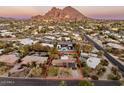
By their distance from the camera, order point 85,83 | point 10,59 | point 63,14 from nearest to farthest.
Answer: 1. point 85,83
2. point 10,59
3. point 63,14

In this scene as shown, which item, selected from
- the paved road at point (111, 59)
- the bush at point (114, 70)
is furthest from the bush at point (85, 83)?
the paved road at point (111, 59)

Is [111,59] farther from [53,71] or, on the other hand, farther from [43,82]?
[43,82]

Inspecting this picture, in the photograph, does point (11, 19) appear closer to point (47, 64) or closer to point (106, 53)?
point (47, 64)

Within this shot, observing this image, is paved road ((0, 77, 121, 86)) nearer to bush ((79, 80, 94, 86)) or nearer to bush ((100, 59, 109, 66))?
bush ((79, 80, 94, 86))

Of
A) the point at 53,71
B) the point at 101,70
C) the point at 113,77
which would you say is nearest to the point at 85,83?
the point at 101,70

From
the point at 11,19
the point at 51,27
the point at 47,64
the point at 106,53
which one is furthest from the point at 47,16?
the point at 106,53

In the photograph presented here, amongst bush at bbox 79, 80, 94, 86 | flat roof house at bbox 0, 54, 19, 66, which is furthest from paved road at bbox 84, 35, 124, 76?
flat roof house at bbox 0, 54, 19, 66

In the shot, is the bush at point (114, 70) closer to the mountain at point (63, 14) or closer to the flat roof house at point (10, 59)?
the mountain at point (63, 14)
